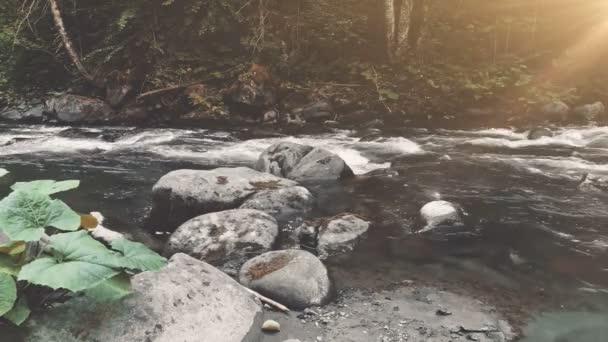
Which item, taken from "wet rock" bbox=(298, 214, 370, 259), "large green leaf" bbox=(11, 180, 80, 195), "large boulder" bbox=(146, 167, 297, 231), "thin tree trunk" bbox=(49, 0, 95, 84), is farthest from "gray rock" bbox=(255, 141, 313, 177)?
"thin tree trunk" bbox=(49, 0, 95, 84)

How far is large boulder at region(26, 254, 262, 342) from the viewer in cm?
312

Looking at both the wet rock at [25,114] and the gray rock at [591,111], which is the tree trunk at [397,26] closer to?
the gray rock at [591,111]

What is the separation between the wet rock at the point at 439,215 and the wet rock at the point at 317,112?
23.4 feet

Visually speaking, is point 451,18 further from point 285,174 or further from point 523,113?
point 285,174

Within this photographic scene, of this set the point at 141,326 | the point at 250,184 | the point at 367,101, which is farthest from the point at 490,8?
the point at 141,326

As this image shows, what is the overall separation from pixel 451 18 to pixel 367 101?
20.4 ft

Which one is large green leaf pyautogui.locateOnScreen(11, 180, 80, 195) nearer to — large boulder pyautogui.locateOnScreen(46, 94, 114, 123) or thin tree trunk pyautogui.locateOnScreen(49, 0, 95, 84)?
large boulder pyautogui.locateOnScreen(46, 94, 114, 123)

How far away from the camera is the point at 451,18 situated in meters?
17.7

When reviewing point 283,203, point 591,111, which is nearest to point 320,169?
point 283,203

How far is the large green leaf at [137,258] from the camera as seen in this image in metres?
3.02

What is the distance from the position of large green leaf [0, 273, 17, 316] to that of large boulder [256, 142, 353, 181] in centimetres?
563

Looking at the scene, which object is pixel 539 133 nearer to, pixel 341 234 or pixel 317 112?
pixel 317 112

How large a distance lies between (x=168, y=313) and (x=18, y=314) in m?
0.90

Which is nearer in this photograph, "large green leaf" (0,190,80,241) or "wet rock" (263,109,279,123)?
"large green leaf" (0,190,80,241)
